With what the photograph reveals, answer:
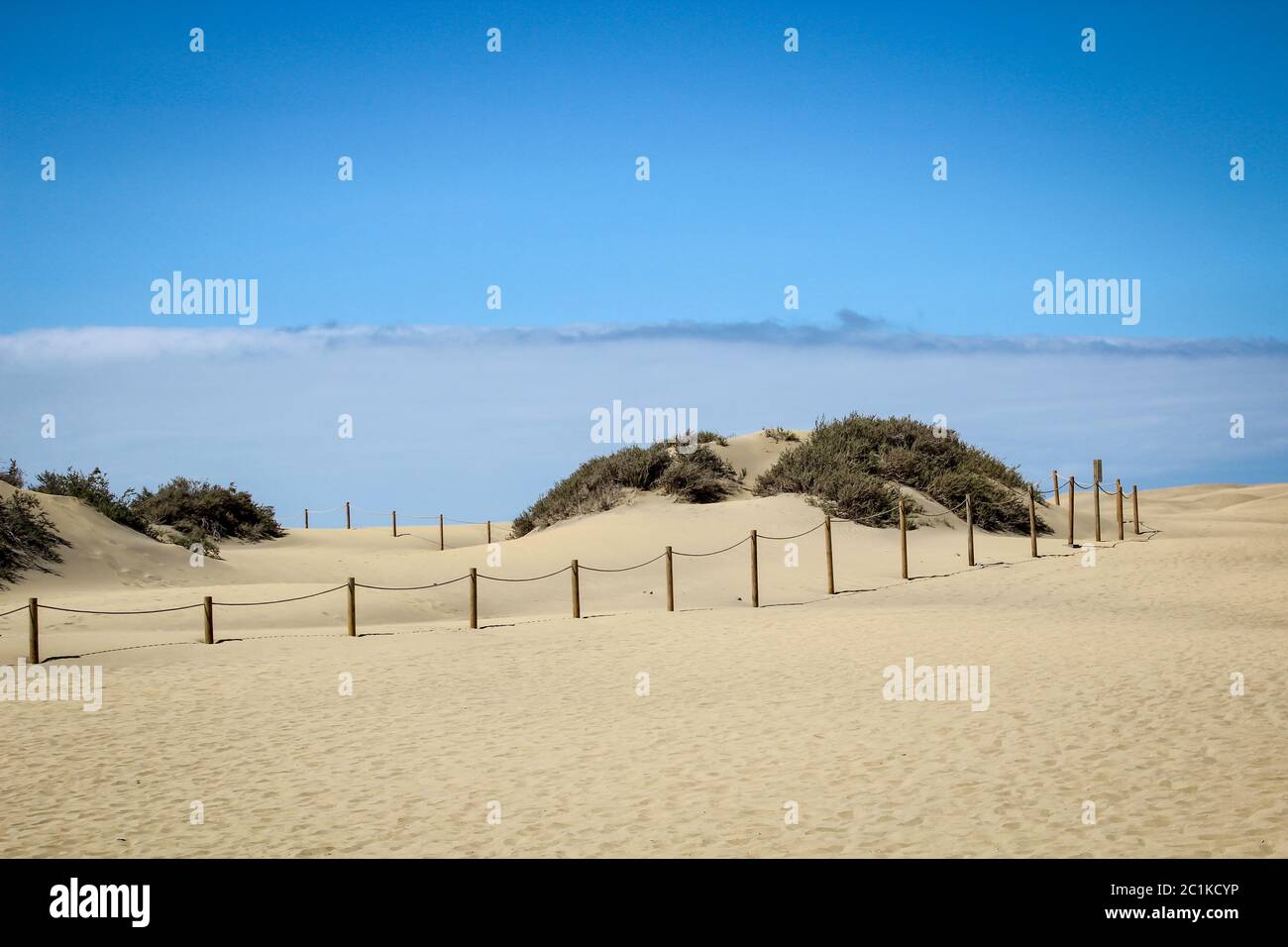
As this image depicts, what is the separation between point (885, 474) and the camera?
3469 centimetres

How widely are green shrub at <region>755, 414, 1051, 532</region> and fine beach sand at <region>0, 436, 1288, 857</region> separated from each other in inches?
297

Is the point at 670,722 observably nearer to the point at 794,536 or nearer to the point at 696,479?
the point at 794,536

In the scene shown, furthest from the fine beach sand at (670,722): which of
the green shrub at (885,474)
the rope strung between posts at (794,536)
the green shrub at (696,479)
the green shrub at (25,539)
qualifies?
the green shrub at (696,479)

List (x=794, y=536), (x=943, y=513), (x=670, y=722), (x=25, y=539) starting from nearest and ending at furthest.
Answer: (x=670, y=722) → (x=25, y=539) → (x=794, y=536) → (x=943, y=513)

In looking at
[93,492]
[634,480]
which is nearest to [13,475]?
[93,492]

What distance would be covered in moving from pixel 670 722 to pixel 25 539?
62.9 feet

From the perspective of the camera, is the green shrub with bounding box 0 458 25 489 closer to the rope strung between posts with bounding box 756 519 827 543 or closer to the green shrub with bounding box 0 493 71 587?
the green shrub with bounding box 0 493 71 587

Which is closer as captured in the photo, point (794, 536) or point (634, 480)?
point (794, 536)

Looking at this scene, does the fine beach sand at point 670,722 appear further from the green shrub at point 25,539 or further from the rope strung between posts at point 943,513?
the rope strung between posts at point 943,513

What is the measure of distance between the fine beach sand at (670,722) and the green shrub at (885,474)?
24.7 feet

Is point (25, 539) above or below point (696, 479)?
below

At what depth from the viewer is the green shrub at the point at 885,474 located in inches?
1267
